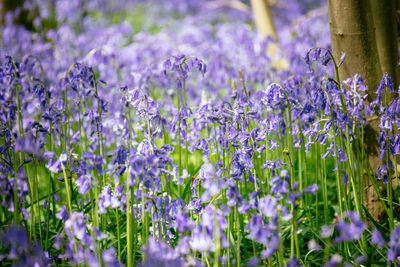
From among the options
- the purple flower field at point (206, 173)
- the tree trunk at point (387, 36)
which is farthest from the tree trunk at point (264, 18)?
the tree trunk at point (387, 36)

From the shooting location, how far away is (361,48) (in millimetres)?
2865

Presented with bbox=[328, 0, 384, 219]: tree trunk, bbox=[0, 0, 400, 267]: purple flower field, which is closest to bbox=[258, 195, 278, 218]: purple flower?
bbox=[0, 0, 400, 267]: purple flower field

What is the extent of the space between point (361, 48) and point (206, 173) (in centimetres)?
147

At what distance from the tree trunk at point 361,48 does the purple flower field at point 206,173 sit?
0.02m

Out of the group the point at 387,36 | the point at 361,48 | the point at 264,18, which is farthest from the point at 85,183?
the point at 264,18

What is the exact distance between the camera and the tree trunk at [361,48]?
283 centimetres

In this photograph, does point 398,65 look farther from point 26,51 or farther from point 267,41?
point 26,51

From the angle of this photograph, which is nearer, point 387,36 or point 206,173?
point 206,173

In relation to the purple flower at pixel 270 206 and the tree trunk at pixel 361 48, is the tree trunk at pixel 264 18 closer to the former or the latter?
the tree trunk at pixel 361 48


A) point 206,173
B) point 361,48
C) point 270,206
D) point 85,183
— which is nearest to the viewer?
point 270,206

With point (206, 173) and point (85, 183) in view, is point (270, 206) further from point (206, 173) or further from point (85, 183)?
point (85, 183)

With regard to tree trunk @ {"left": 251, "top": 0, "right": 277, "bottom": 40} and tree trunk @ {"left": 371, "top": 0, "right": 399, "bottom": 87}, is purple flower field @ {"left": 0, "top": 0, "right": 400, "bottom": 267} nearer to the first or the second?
tree trunk @ {"left": 371, "top": 0, "right": 399, "bottom": 87}

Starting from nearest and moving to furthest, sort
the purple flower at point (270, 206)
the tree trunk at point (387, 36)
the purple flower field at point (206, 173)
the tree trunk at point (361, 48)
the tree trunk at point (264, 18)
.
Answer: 1. the purple flower at point (270, 206)
2. the purple flower field at point (206, 173)
3. the tree trunk at point (361, 48)
4. the tree trunk at point (387, 36)
5. the tree trunk at point (264, 18)

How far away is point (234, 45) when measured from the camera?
7402 mm
